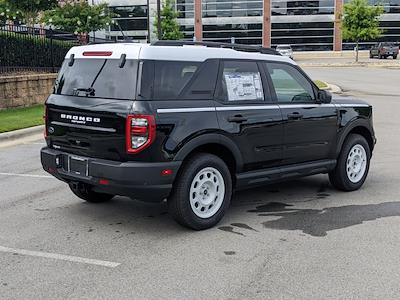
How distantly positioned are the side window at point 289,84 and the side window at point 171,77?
1.17m

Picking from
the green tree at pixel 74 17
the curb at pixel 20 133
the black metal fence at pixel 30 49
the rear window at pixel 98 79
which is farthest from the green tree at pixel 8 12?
the rear window at pixel 98 79

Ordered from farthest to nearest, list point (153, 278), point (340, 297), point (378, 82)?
point (378, 82), point (153, 278), point (340, 297)

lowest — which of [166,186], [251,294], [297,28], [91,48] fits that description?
[251,294]

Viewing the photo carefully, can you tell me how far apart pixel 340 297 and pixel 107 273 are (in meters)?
1.84

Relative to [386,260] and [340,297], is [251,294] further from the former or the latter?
[386,260]

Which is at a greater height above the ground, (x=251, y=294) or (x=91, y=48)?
(x=91, y=48)

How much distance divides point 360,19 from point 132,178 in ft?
164

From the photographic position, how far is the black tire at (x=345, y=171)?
7.12m

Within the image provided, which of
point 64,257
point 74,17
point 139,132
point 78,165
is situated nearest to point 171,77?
point 139,132

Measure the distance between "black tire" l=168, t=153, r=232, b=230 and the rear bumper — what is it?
0.13 metres

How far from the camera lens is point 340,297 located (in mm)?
4051

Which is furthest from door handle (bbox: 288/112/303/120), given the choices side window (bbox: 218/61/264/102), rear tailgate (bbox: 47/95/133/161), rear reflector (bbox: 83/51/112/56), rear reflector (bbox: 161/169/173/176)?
rear reflector (bbox: 83/51/112/56)

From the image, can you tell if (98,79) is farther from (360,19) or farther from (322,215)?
(360,19)

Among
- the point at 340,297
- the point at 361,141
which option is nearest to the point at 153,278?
the point at 340,297
